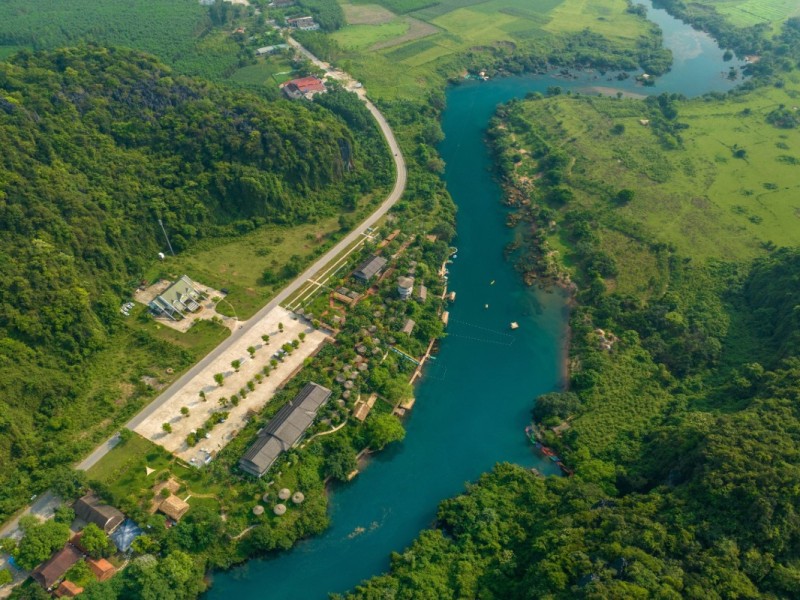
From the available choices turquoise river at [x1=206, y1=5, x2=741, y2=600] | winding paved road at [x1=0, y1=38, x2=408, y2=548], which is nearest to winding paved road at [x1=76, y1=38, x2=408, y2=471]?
winding paved road at [x1=0, y1=38, x2=408, y2=548]

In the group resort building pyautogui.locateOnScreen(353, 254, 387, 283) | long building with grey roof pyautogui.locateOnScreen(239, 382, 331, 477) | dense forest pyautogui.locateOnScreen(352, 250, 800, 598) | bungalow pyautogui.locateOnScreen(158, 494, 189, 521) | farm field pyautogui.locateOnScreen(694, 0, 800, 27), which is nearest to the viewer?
dense forest pyautogui.locateOnScreen(352, 250, 800, 598)

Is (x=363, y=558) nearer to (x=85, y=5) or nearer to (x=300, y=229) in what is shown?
(x=300, y=229)

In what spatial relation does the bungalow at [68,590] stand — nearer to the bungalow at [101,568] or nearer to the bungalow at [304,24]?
the bungalow at [101,568]

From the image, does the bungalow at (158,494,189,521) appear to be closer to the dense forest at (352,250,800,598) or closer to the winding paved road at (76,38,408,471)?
the winding paved road at (76,38,408,471)

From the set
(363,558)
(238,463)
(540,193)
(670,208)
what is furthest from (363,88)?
(363,558)

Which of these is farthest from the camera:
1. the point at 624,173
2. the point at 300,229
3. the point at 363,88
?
the point at 363,88

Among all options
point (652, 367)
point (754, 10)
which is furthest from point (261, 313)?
point (754, 10)

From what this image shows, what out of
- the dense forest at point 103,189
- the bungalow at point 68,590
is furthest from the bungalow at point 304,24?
the bungalow at point 68,590
